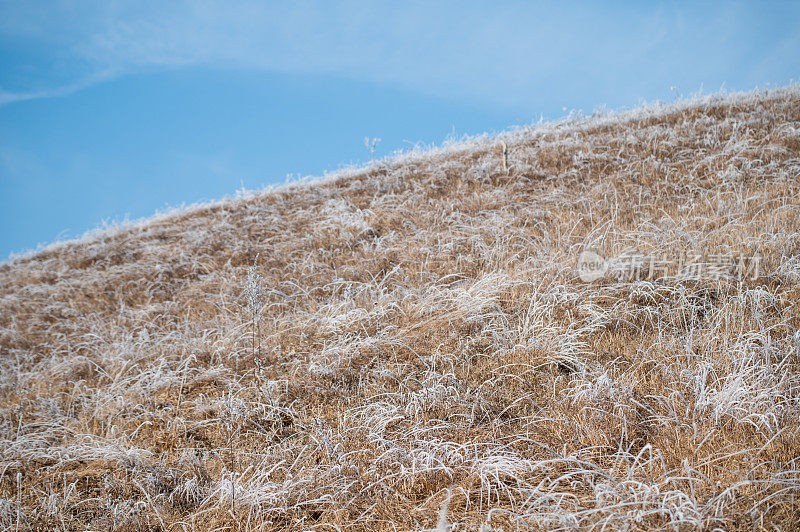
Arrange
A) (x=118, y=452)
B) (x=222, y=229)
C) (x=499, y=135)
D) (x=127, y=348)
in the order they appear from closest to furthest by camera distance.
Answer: (x=118, y=452)
(x=127, y=348)
(x=222, y=229)
(x=499, y=135)

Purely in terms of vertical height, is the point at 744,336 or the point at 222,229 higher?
the point at 222,229

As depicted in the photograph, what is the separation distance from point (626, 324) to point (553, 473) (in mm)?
1838

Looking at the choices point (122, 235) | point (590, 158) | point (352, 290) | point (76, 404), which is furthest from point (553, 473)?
point (122, 235)

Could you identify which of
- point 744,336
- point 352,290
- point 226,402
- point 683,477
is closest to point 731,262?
point 744,336

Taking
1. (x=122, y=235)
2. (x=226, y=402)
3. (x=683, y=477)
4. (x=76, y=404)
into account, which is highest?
(x=122, y=235)

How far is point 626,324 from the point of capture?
3559 millimetres

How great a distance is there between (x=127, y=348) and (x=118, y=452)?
2549 mm

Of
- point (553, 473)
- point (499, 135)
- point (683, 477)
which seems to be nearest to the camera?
point (683, 477)

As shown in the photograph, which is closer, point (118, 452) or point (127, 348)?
point (118, 452)

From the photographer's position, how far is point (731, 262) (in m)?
4.13

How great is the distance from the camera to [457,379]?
3.24 meters

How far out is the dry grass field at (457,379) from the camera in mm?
2189

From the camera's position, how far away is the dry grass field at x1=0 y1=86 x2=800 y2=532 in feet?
7.18

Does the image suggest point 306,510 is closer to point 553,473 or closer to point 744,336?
point 553,473
